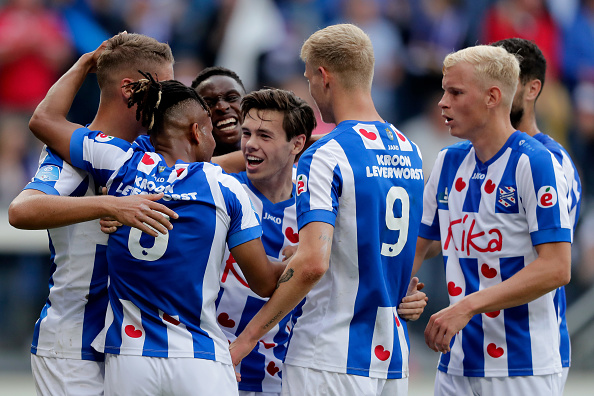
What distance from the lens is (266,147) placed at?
439 cm

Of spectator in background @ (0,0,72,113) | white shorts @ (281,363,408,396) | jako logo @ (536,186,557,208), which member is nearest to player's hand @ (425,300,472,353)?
white shorts @ (281,363,408,396)

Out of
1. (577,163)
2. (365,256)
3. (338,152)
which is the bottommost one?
(577,163)

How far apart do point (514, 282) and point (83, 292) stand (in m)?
2.19

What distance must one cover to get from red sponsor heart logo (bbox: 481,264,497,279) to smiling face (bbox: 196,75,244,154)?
1.87 m

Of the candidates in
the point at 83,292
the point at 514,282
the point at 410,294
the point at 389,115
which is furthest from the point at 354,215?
the point at 389,115

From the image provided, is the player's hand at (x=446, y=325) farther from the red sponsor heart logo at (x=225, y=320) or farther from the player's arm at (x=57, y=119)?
the player's arm at (x=57, y=119)

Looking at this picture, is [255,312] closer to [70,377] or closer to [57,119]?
[70,377]

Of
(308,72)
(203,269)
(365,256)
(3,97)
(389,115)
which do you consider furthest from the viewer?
(389,115)

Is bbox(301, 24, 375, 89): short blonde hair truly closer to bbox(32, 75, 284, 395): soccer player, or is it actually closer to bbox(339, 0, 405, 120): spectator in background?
bbox(32, 75, 284, 395): soccer player

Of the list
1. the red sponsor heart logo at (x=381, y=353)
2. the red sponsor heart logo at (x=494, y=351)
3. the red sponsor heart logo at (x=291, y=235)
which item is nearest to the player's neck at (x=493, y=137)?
the red sponsor heart logo at (x=494, y=351)

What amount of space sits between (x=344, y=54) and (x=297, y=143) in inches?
31.3

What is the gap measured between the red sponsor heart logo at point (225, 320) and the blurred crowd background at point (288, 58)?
4.81 meters

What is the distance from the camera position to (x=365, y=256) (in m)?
3.73

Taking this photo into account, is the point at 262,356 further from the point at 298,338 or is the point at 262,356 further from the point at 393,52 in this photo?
the point at 393,52
